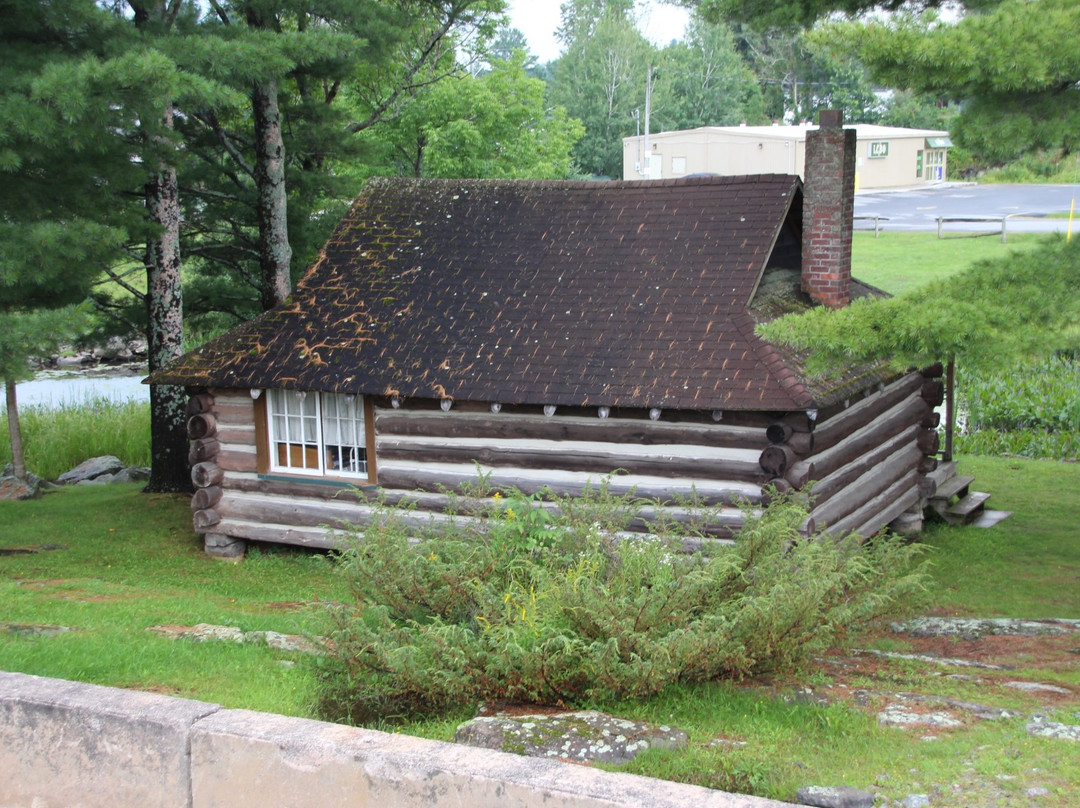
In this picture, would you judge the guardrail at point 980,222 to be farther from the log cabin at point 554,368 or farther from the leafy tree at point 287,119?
the log cabin at point 554,368

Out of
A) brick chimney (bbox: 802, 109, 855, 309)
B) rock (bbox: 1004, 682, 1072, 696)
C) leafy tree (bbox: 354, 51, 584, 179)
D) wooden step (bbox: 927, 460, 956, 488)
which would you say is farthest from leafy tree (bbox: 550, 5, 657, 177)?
rock (bbox: 1004, 682, 1072, 696)

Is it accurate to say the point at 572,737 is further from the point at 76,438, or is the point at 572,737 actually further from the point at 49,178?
the point at 76,438

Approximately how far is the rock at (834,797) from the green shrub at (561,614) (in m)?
1.21

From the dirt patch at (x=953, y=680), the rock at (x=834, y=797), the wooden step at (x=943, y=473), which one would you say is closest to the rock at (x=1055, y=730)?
the dirt patch at (x=953, y=680)

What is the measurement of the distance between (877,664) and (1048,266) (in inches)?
124

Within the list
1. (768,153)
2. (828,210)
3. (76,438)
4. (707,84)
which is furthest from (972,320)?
(707,84)

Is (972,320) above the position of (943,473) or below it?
above

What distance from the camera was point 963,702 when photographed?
6.71m

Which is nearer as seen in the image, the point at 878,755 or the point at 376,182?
the point at 878,755

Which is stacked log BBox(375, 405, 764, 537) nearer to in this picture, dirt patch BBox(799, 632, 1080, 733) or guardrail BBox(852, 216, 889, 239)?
dirt patch BBox(799, 632, 1080, 733)

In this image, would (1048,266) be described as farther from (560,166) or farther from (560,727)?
(560,166)

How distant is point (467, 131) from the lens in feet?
95.7

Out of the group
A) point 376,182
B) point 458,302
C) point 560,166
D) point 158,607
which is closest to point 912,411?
point 458,302

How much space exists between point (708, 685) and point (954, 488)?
9883 mm
